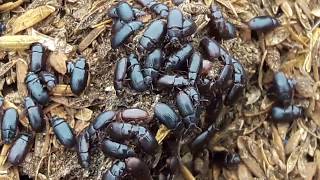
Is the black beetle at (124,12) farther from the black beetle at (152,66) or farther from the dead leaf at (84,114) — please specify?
the dead leaf at (84,114)

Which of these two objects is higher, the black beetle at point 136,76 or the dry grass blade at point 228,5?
the dry grass blade at point 228,5

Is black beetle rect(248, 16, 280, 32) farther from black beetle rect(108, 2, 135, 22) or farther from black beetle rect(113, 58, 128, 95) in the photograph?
black beetle rect(113, 58, 128, 95)

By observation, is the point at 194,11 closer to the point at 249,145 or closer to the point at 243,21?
the point at 243,21

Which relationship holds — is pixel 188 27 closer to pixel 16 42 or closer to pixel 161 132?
pixel 161 132

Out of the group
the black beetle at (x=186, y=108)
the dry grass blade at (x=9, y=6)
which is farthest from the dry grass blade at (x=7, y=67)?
the black beetle at (x=186, y=108)

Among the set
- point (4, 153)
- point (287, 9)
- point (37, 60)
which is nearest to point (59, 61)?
point (37, 60)

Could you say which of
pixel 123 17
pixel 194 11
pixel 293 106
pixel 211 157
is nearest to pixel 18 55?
pixel 123 17

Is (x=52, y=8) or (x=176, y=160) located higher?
(x=52, y=8)
